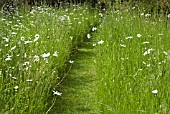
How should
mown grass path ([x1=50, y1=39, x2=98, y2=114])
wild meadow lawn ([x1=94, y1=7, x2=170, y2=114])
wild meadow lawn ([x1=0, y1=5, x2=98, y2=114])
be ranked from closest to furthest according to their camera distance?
wild meadow lawn ([x1=94, y1=7, x2=170, y2=114]) → wild meadow lawn ([x1=0, y1=5, x2=98, y2=114]) → mown grass path ([x1=50, y1=39, x2=98, y2=114])

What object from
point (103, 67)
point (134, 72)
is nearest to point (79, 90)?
point (103, 67)

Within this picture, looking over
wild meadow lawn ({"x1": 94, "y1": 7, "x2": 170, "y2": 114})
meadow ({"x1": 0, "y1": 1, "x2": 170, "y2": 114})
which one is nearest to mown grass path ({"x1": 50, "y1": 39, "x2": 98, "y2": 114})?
meadow ({"x1": 0, "y1": 1, "x2": 170, "y2": 114})

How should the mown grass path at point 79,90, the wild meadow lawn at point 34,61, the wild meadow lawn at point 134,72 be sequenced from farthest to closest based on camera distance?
the mown grass path at point 79,90, the wild meadow lawn at point 34,61, the wild meadow lawn at point 134,72

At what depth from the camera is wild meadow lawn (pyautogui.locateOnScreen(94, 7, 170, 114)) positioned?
10.3 feet

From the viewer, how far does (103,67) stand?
15.8 ft

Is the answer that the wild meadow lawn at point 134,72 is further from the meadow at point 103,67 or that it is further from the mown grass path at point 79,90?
the mown grass path at point 79,90

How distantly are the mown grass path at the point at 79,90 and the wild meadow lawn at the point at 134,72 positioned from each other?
314 millimetres

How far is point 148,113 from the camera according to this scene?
9.80 feet

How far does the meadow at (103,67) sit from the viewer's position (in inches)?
126

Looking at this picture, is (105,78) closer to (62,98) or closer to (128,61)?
(128,61)

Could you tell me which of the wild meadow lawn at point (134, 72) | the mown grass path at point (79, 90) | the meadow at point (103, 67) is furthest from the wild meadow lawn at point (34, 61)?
the wild meadow lawn at point (134, 72)

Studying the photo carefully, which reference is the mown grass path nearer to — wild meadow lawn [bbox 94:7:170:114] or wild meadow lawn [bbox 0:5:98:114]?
wild meadow lawn [bbox 0:5:98:114]

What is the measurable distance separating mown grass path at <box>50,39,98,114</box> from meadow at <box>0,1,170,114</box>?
3.4 inches

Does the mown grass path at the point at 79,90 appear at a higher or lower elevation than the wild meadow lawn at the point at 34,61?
lower
